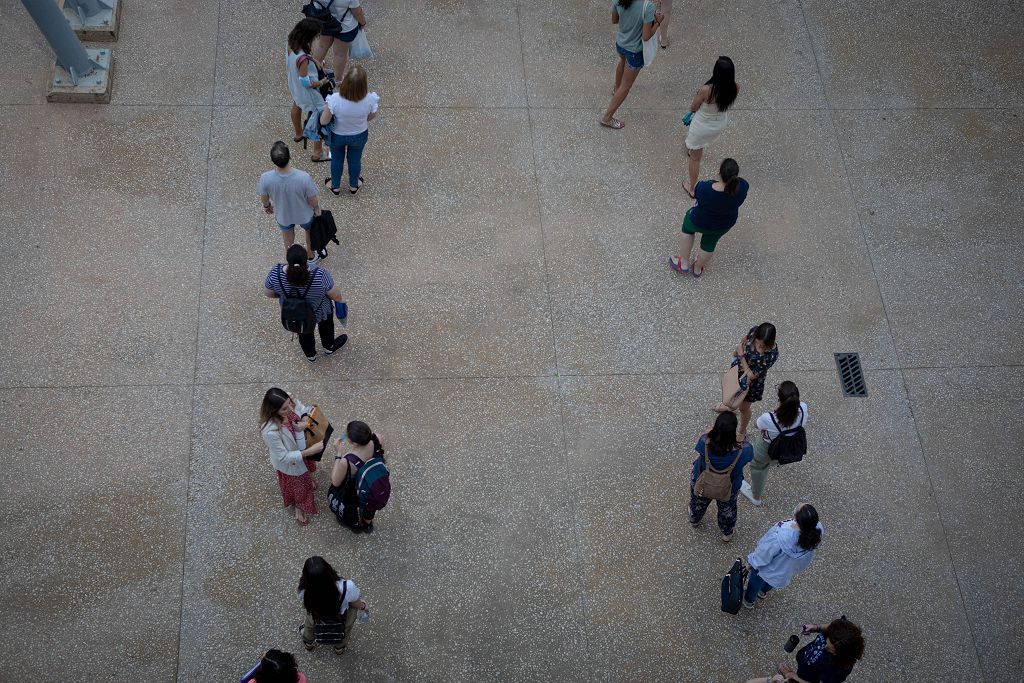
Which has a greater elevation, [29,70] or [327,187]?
[29,70]

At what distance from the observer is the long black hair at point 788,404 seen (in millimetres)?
5836

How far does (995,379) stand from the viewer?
7449 mm

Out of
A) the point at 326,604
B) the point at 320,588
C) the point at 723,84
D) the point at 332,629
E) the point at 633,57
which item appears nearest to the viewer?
the point at 320,588

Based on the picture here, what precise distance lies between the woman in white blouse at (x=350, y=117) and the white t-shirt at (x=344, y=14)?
0.82m

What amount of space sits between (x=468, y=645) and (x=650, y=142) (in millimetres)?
5031

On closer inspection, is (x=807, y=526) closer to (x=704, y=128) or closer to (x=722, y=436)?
(x=722, y=436)

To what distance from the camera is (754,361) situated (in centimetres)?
629

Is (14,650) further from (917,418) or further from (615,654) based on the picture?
(917,418)

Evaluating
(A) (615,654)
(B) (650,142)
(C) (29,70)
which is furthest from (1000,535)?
(C) (29,70)

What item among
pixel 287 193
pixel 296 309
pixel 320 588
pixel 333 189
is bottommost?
pixel 320 588

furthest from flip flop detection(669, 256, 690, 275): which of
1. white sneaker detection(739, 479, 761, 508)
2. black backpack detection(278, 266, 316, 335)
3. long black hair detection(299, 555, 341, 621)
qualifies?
long black hair detection(299, 555, 341, 621)

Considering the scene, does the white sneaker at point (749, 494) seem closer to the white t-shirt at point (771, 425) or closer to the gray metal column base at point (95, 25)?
the white t-shirt at point (771, 425)

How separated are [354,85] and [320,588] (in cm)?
389

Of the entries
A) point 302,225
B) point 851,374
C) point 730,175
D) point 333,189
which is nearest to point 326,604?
point 302,225
